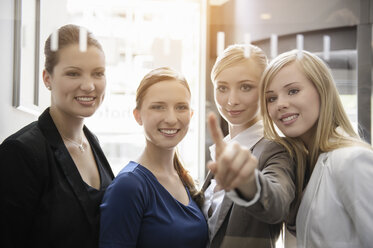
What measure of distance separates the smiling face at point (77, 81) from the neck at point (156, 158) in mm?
181

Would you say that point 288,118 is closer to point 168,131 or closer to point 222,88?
point 222,88

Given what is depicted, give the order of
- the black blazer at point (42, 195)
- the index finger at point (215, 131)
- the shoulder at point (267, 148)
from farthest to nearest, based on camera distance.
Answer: the shoulder at point (267, 148), the black blazer at point (42, 195), the index finger at point (215, 131)

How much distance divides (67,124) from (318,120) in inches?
23.7

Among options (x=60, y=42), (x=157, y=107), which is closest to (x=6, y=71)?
(x=60, y=42)

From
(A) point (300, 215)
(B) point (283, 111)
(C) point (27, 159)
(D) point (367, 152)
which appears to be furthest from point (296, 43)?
(C) point (27, 159)

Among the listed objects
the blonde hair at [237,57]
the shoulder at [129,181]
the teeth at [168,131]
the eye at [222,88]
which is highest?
the blonde hair at [237,57]

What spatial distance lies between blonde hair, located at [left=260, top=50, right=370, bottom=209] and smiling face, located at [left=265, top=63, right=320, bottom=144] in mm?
11

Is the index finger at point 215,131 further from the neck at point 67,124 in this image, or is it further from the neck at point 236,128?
the neck at point 67,124

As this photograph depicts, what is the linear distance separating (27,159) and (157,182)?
0.30m

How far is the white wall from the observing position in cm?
77

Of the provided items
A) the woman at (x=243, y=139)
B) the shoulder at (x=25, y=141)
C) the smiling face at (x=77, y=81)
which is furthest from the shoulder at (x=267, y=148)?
the shoulder at (x=25, y=141)

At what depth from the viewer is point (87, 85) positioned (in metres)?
0.81

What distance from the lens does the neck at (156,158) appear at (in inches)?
37.0

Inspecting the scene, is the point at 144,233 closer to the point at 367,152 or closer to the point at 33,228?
the point at 33,228
